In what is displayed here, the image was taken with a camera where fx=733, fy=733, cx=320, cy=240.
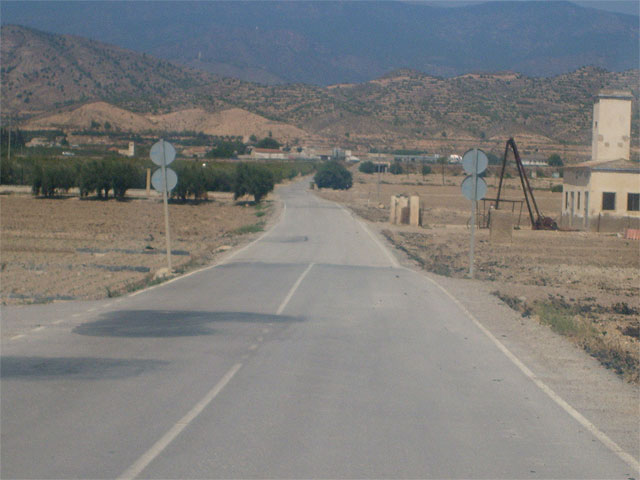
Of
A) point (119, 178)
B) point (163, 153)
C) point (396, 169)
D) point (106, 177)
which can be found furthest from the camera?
point (396, 169)

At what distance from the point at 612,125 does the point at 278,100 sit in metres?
132

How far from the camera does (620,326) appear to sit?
50.3 feet

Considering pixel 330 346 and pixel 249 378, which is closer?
pixel 249 378

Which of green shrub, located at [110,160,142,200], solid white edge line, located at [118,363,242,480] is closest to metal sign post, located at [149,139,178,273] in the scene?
solid white edge line, located at [118,363,242,480]

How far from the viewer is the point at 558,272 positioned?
1033 inches

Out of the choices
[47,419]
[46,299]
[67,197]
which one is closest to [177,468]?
[47,419]

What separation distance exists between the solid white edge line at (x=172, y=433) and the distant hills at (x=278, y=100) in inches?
2173

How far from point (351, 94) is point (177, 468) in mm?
160982

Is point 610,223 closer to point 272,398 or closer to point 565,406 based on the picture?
point 565,406

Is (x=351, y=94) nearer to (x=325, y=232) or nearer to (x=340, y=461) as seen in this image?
(x=325, y=232)

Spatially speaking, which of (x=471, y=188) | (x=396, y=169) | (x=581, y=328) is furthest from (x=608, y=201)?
(x=396, y=169)

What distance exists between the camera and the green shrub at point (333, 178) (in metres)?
93.9

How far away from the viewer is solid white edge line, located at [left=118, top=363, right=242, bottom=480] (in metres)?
5.84

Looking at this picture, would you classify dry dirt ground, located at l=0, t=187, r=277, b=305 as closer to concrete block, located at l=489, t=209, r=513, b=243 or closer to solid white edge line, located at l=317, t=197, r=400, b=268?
solid white edge line, located at l=317, t=197, r=400, b=268
